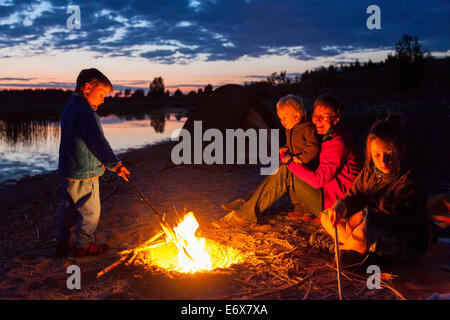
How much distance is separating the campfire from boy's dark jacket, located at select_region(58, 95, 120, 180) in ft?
2.77

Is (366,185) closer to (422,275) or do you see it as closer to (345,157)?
(345,157)

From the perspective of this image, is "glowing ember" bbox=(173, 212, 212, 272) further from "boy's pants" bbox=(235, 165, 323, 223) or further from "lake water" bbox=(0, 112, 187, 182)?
"lake water" bbox=(0, 112, 187, 182)

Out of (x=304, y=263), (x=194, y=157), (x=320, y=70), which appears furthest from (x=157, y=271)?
(x=320, y=70)

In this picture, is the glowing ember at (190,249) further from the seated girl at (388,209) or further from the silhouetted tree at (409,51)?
the silhouetted tree at (409,51)

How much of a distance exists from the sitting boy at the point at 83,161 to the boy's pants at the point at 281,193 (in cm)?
148

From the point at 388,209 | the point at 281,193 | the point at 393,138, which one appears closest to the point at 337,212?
the point at 388,209

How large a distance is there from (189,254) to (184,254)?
2.0 inches

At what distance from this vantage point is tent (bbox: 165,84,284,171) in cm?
762

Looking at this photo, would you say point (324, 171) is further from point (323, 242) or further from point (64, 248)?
point (64, 248)

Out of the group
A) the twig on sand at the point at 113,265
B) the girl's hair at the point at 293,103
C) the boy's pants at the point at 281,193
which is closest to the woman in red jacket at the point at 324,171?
the boy's pants at the point at 281,193

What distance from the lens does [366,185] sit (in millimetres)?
3111

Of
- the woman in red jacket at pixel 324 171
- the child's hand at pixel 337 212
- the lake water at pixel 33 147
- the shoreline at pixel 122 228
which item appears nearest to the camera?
the shoreline at pixel 122 228

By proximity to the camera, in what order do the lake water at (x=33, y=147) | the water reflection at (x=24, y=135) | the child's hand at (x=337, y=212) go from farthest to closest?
the water reflection at (x=24, y=135)
the lake water at (x=33, y=147)
the child's hand at (x=337, y=212)

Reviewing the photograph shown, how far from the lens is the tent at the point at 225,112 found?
7.62 meters
